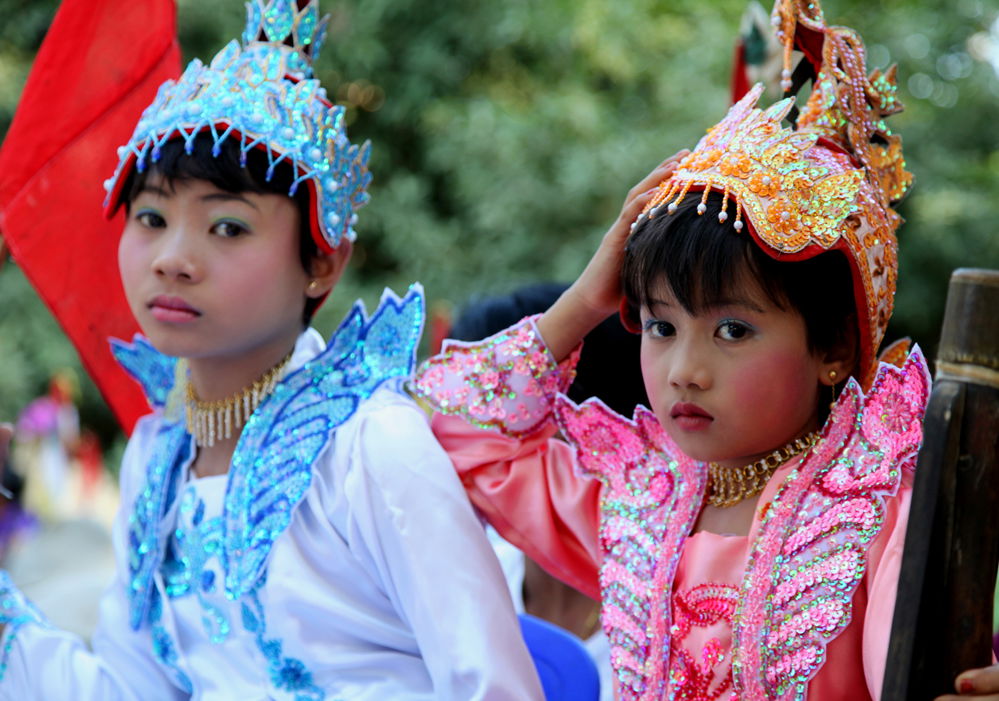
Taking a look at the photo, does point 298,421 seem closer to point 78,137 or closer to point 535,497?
point 535,497

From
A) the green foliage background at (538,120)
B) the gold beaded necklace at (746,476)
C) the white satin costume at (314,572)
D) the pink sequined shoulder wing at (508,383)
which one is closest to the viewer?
the gold beaded necklace at (746,476)

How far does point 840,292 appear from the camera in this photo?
4.92 feet

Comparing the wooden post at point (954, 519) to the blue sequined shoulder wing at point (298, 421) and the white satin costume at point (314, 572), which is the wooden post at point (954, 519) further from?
the blue sequined shoulder wing at point (298, 421)

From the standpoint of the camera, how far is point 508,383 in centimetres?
181

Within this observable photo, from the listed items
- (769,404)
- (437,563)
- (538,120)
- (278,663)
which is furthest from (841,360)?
(538,120)

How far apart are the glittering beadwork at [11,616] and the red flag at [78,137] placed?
55cm

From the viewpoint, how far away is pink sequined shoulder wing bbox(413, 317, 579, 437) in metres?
1.80

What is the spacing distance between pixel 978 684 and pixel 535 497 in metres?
0.79

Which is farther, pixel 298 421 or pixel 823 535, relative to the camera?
pixel 298 421

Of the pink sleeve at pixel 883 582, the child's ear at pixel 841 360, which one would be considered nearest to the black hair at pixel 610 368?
the child's ear at pixel 841 360

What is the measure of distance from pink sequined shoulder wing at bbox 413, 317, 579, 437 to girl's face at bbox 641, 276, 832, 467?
0.32m

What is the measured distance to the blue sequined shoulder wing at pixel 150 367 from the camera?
2234 millimetres

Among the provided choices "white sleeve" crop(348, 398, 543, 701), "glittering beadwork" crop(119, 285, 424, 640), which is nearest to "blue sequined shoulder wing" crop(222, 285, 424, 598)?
"glittering beadwork" crop(119, 285, 424, 640)

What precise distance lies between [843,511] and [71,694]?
1.37m
